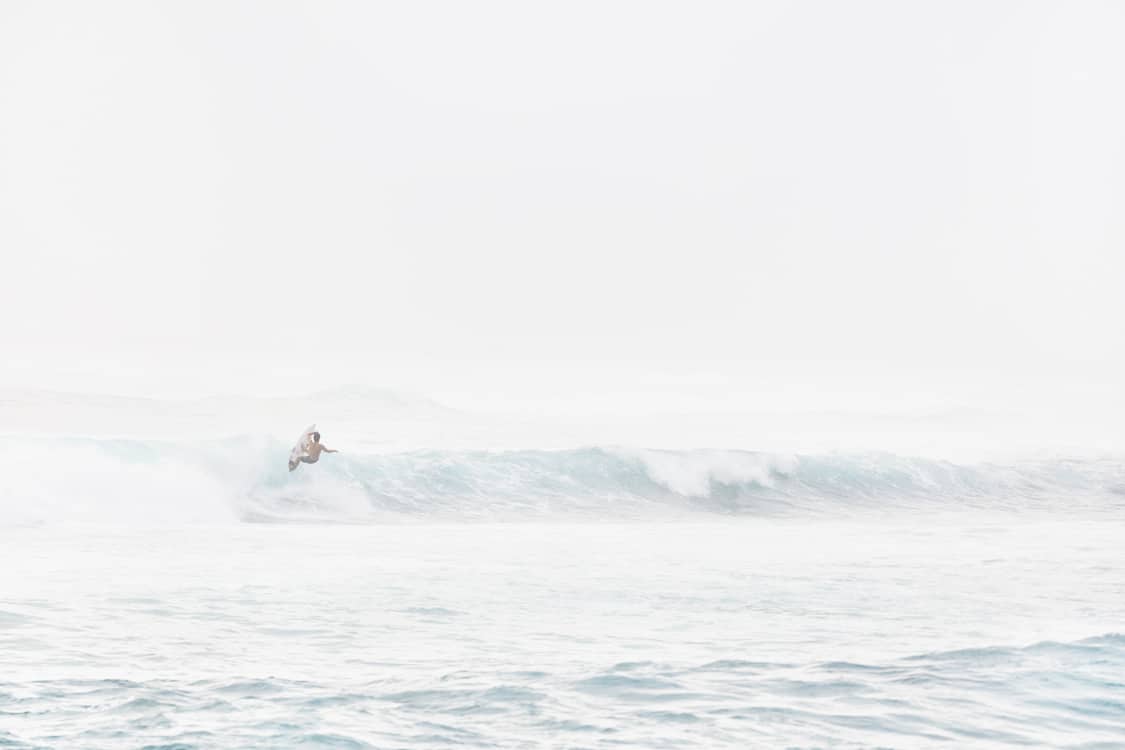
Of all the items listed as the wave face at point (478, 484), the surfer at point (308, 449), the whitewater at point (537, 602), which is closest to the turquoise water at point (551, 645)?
the whitewater at point (537, 602)

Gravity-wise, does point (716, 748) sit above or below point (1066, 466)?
below

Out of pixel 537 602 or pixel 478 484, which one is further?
pixel 478 484

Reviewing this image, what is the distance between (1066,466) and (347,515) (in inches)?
899

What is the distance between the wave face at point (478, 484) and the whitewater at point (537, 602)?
0.10 metres

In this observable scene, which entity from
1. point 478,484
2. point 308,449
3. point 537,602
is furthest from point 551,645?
point 478,484

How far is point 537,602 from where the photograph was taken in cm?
1441

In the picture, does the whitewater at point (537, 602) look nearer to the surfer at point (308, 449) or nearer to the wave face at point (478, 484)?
the wave face at point (478, 484)

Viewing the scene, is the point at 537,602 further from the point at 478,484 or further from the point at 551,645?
the point at 478,484

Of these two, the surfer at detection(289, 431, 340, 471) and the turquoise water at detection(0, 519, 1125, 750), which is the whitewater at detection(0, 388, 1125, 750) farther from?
the surfer at detection(289, 431, 340, 471)

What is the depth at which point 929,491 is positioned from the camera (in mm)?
34500

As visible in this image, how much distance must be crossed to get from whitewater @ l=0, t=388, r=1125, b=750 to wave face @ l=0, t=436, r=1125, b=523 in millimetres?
105

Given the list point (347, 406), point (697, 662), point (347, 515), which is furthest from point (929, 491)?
point (347, 406)

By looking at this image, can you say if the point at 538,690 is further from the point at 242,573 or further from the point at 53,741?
the point at 242,573

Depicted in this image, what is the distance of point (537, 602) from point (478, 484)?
52.6 feet
